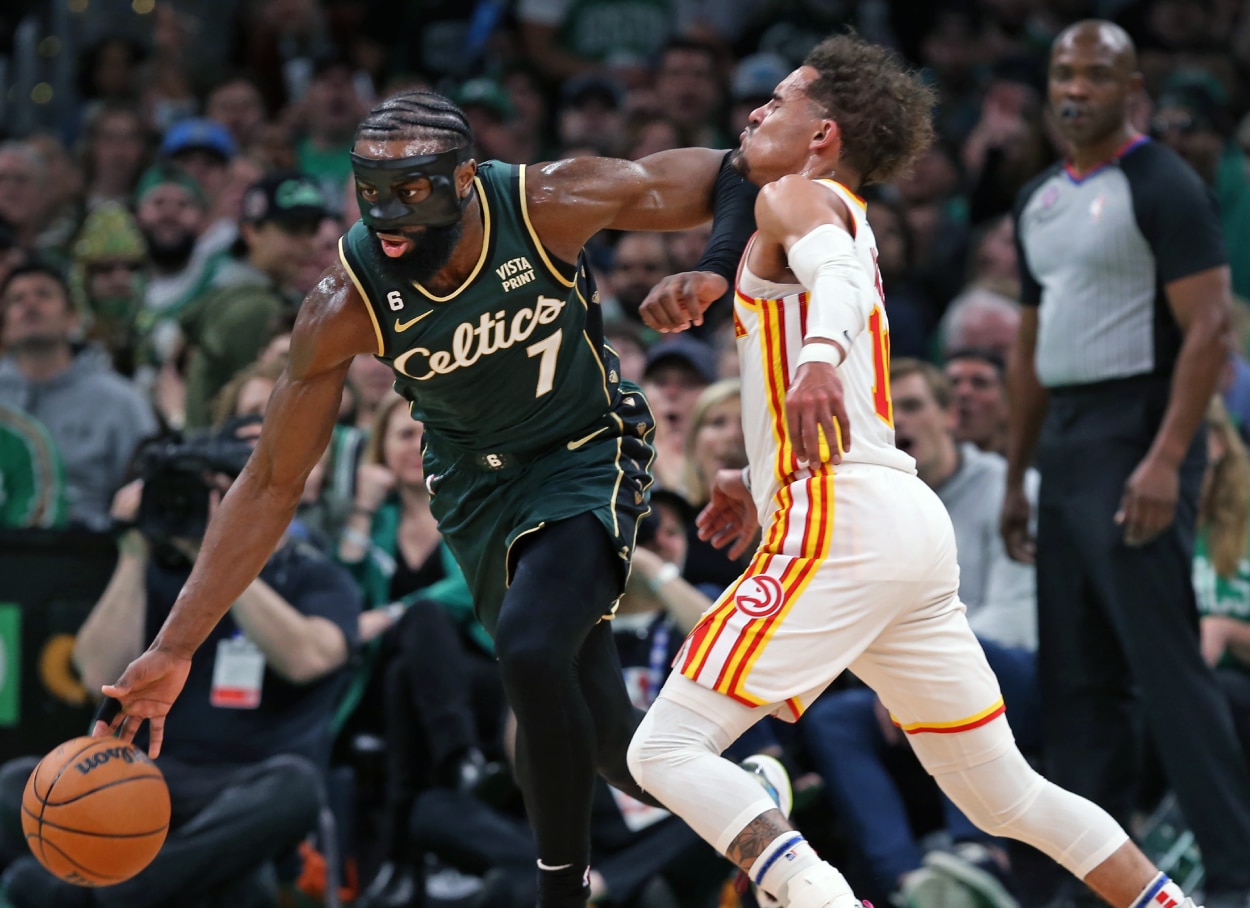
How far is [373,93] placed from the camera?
504 inches

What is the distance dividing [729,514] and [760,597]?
80cm

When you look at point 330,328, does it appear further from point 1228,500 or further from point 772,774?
point 1228,500

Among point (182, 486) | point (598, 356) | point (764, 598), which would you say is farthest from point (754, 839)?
point (182, 486)

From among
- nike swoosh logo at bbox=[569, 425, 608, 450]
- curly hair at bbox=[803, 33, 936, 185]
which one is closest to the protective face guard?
nike swoosh logo at bbox=[569, 425, 608, 450]

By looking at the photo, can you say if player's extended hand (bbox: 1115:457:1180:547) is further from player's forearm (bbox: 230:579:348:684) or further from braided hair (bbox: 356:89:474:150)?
player's forearm (bbox: 230:579:348:684)

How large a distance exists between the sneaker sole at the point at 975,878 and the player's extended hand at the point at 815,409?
2683 mm

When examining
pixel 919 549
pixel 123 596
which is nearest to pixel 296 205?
pixel 123 596

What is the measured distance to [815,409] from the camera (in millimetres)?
3787

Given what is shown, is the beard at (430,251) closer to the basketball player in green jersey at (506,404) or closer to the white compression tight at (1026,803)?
the basketball player in green jersey at (506,404)

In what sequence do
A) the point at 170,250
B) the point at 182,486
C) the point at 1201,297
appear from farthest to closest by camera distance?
the point at 170,250 → the point at 182,486 → the point at 1201,297

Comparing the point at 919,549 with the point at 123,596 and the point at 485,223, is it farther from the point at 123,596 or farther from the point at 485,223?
the point at 123,596

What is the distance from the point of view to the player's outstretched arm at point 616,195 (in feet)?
15.1

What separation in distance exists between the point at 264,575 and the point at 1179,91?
5346mm

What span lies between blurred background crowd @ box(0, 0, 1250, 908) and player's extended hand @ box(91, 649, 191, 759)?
167 cm
